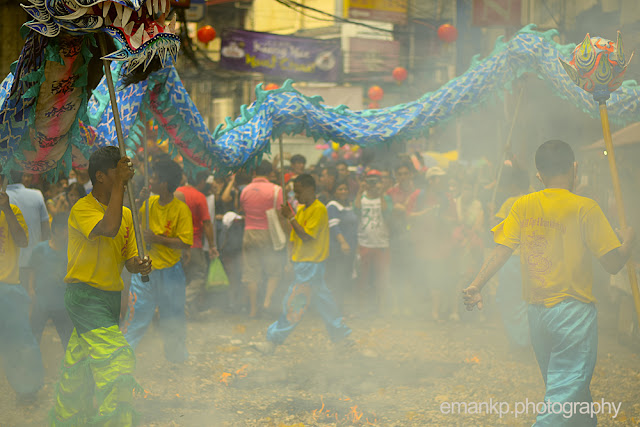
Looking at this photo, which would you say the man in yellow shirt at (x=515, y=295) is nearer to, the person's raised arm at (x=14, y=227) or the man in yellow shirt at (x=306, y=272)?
the man in yellow shirt at (x=306, y=272)

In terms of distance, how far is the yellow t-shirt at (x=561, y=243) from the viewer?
367cm

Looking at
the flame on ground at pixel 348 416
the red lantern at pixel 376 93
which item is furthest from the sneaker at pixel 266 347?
the red lantern at pixel 376 93

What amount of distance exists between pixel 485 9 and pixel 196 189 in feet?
24.5

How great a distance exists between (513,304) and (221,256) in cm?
410

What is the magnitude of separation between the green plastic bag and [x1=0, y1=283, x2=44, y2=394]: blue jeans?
2.89 meters

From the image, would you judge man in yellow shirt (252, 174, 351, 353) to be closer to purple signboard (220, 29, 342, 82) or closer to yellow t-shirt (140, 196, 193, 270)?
yellow t-shirt (140, 196, 193, 270)

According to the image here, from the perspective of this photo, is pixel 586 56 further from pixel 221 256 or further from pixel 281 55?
pixel 281 55

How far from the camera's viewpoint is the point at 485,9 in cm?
1284

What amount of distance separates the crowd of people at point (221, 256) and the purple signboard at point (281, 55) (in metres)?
6.18

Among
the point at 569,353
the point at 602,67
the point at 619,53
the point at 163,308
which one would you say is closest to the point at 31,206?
the point at 163,308

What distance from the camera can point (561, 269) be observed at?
146 inches

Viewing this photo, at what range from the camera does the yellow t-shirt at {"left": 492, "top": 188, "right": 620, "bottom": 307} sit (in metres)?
3.67

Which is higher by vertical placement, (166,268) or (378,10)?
(378,10)

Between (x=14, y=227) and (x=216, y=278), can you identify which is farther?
(x=216, y=278)
